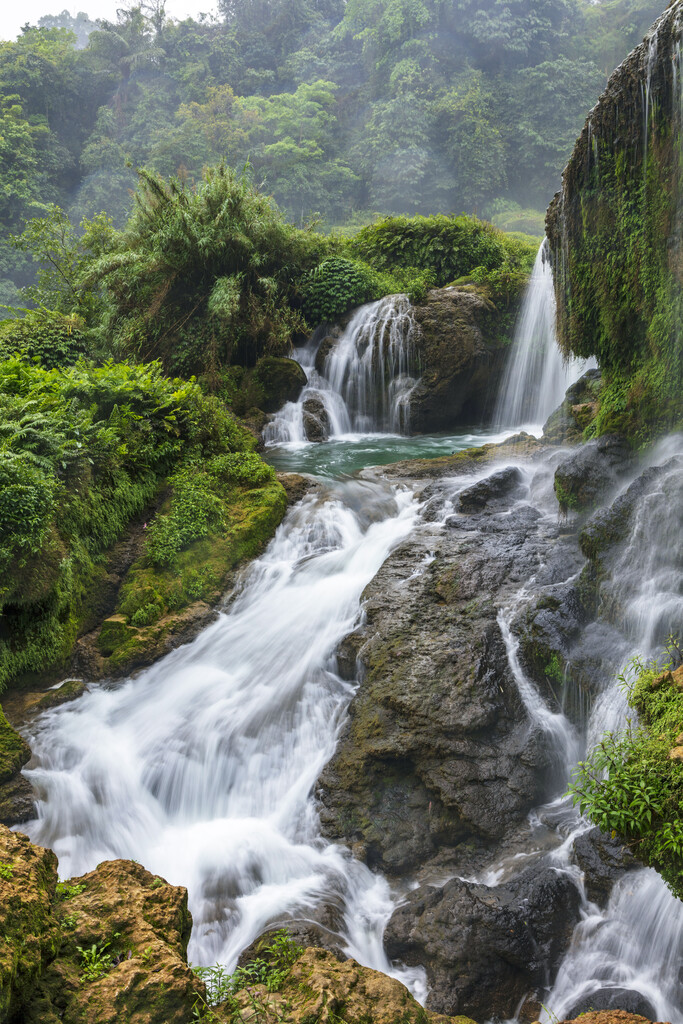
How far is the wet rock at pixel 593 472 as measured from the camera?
691cm

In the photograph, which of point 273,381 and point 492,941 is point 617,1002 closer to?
point 492,941

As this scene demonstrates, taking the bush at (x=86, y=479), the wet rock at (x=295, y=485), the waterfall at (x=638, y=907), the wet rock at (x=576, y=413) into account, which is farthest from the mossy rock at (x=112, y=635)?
the wet rock at (x=576, y=413)

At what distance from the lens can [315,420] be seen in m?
13.3

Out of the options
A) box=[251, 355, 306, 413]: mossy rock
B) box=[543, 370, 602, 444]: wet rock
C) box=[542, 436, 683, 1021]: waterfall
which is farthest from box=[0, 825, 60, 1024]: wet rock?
box=[251, 355, 306, 413]: mossy rock

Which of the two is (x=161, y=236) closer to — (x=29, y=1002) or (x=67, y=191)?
(x=29, y=1002)

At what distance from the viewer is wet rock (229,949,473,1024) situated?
8.17 feet

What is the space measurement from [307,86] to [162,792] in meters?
45.1

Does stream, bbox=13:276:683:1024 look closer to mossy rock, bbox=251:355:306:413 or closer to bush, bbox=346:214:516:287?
mossy rock, bbox=251:355:306:413

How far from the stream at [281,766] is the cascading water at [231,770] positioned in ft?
0.04

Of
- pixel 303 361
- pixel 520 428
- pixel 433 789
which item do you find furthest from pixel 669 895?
pixel 303 361

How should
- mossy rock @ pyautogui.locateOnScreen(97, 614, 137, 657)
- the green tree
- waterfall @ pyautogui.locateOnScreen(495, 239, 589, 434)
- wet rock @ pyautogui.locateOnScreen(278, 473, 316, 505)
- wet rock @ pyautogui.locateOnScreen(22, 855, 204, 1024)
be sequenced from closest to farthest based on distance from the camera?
wet rock @ pyautogui.locateOnScreen(22, 855, 204, 1024), mossy rock @ pyautogui.locateOnScreen(97, 614, 137, 657), wet rock @ pyautogui.locateOnScreen(278, 473, 316, 505), the green tree, waterfall @ pyautogui.locateOnScreen(495, 239, 589, 434)

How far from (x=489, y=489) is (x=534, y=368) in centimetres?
677

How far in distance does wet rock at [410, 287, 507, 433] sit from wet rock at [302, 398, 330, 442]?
1934 millimetres

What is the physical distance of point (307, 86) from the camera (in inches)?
1561
